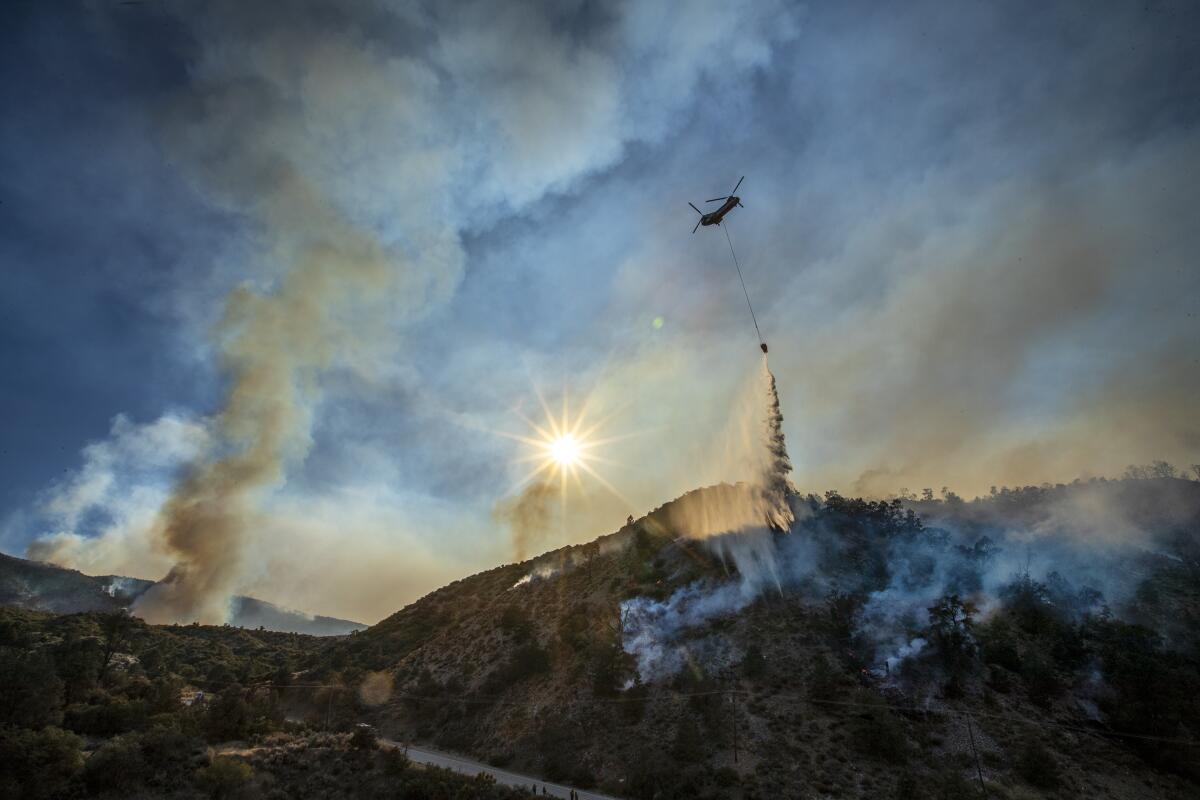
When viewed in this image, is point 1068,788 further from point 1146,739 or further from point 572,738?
point 572,738

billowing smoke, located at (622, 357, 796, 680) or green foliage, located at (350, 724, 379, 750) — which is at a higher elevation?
billowing smoke, located at (622, 357, 796, 680)

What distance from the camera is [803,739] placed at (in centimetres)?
4347

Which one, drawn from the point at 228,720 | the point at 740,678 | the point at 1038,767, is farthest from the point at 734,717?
the point at 228,720

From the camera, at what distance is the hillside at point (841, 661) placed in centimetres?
3981

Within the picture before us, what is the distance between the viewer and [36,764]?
29.1 m

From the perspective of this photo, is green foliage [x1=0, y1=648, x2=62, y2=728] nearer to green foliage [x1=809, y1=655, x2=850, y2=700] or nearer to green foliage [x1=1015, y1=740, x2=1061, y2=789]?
green foliage [x1=809, y1=655, x2=850, y2=700]

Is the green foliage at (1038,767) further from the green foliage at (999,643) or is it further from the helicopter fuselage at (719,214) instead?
the helicopter fuselage at (719,214)

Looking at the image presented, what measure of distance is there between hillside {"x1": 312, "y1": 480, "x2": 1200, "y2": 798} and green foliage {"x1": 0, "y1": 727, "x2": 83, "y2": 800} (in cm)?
3256

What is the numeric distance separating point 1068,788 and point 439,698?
202 feet

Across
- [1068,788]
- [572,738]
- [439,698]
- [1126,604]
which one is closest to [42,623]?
[439,698]

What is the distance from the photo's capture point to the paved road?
41469 mm

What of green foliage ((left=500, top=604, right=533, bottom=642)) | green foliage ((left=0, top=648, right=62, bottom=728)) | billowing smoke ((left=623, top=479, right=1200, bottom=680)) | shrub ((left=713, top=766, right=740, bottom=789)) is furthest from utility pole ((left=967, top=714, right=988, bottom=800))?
green foliage ((left=0, top=648, right=62, bottom=728))

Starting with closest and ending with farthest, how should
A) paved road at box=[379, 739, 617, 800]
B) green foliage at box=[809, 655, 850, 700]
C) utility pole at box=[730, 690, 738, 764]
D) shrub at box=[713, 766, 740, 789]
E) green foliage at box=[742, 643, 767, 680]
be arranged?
shrub at box=[713, 766, 740, 789]
paved road at box=[379, 739, 617, 800]
utility pole at box=[730, 690, 738, 764]
green foliage at box=[809, 655, 850, 700]
green foliage at box=[742, 643, 767, 680]

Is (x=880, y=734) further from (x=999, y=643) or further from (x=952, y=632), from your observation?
(x=999, y=643)
